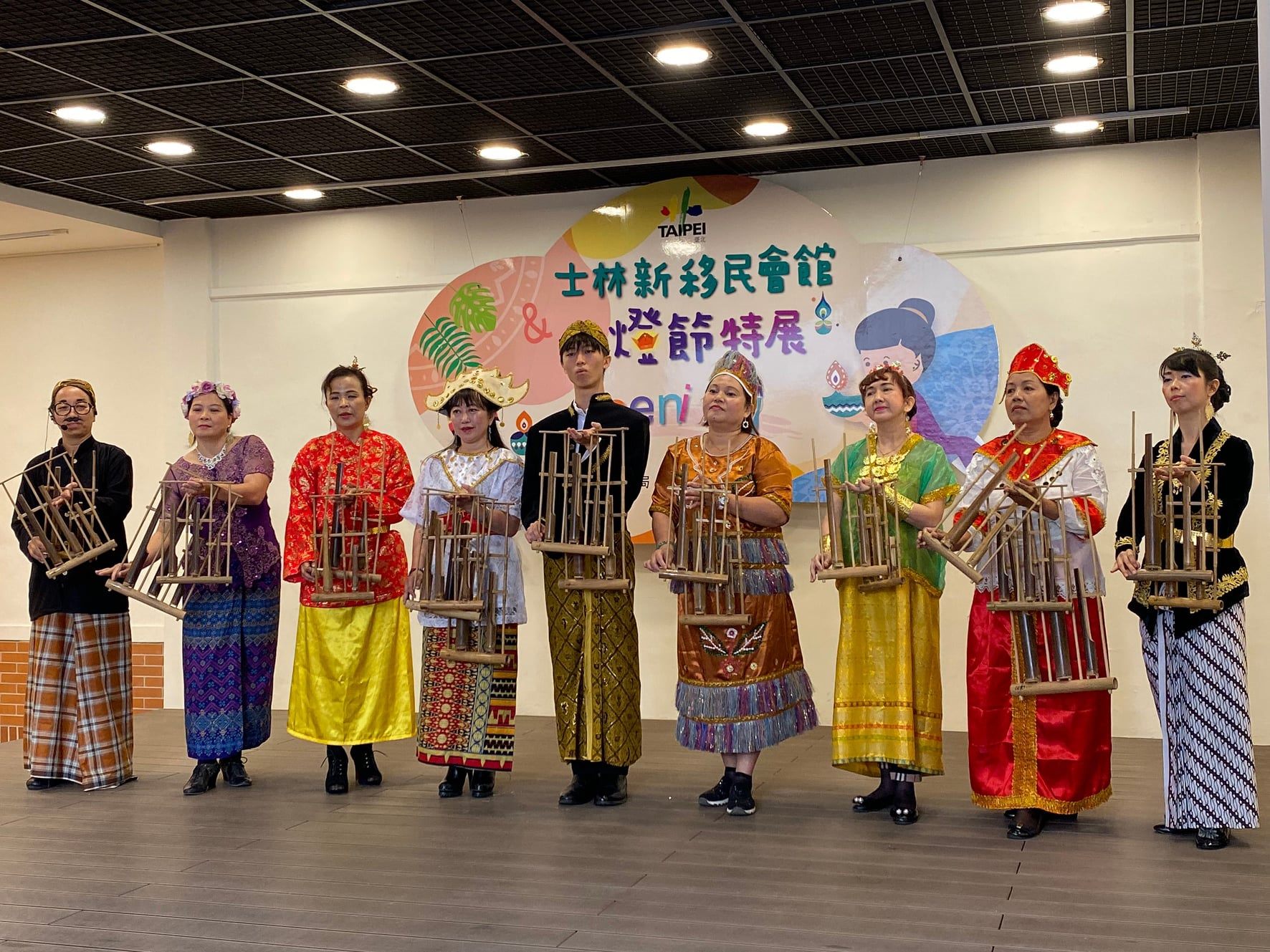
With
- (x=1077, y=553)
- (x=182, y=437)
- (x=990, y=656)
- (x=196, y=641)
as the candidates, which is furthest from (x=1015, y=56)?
(x=182, y=437)

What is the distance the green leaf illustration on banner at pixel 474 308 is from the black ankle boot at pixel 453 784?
2.77 meters

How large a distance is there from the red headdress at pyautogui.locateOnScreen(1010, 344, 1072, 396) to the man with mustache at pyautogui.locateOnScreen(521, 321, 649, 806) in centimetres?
134

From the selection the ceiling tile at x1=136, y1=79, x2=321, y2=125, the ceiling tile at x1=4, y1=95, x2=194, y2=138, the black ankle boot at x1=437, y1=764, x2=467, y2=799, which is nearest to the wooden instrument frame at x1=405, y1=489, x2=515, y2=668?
the black ankle boot at x1=437, y1=764, x2=467, y2=799

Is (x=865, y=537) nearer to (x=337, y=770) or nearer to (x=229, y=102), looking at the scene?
(x=337, y=770)

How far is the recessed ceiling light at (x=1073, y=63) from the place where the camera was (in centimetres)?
519

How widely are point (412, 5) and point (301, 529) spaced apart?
1993 millimetres

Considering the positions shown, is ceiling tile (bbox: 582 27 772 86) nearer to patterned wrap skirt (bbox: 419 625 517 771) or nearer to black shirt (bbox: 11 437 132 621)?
patterned wrap skirt (bbox: 419 625 517 771)

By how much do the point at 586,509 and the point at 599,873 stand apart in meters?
1.26

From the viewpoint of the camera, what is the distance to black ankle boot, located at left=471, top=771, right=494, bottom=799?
5.19 metres

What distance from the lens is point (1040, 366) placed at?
4.50 m

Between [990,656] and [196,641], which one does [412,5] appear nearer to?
[196,641]

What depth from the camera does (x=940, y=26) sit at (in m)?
4.87

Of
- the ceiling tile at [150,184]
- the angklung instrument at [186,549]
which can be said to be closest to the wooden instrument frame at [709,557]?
the angklung instrument at [186,549]

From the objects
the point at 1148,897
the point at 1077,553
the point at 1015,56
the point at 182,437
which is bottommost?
the point at 1148,897
